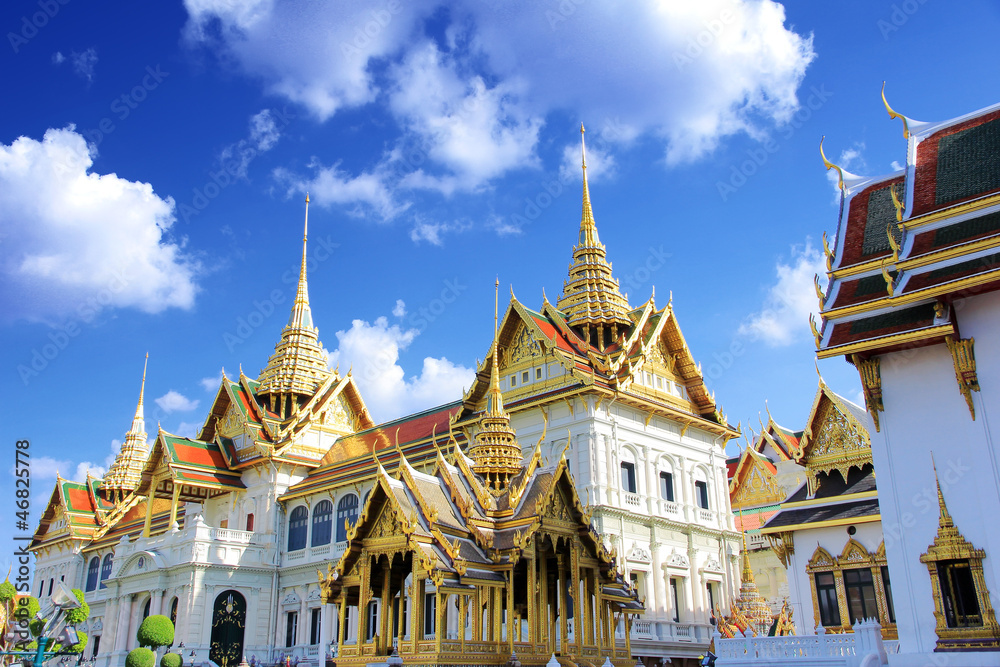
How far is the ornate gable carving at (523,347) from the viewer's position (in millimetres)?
28547

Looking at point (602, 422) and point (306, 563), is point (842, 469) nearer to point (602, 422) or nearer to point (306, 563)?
point (602, 422)

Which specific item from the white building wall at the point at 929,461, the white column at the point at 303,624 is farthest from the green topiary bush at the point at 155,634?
the white building wall at the point at 929,461

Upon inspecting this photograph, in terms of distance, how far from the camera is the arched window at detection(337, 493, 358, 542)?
31906mm

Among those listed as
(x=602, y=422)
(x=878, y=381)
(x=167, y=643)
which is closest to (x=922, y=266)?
(x=878, y=381)

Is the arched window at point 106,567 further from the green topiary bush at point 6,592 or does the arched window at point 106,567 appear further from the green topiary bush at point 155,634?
the green topiary bush at point 6,592

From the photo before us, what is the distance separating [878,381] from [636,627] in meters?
12.5

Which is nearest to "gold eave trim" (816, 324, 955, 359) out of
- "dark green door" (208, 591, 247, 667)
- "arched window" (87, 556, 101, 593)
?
"dark green door" (208, 591, 247, 667)

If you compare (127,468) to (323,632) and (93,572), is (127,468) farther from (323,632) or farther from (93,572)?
(323,632)

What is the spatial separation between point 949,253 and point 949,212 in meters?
1.15

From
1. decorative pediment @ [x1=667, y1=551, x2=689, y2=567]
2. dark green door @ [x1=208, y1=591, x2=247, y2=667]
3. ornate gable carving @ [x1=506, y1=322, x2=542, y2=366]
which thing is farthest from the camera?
dark green door @ [x1=208, y1=591, x2=247, y2=667]

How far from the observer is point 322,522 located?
33.3 meters

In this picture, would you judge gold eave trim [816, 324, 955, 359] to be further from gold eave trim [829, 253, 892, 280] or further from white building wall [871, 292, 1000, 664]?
gold eave trim [829, 253, 892, 280]

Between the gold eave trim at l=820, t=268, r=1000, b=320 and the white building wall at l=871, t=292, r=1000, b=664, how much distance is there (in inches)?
27.1

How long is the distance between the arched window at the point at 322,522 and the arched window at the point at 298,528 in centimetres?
63
